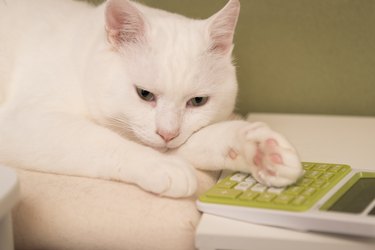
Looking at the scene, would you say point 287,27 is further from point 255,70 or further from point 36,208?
point 36,208

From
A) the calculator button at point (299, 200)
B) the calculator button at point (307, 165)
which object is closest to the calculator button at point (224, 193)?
the calculator button at point (299, 200)

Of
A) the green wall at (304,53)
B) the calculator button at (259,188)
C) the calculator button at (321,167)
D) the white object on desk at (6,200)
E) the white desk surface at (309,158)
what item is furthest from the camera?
the green wall at (304,53)

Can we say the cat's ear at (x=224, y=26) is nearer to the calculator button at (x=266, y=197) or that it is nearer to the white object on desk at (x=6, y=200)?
the calculator button at (x=266, y=197)

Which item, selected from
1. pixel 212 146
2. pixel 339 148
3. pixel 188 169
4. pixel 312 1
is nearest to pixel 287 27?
pixel 312 1

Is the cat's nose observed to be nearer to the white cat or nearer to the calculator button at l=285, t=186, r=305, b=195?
the white cat

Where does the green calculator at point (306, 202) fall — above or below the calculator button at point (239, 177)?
above

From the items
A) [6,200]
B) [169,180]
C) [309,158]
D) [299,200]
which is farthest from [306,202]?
[6,200]

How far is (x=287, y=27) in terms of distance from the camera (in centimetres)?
153

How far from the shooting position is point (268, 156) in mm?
864

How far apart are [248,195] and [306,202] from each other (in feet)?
0.34

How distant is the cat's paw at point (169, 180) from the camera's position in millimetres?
900

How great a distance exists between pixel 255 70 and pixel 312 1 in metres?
0.29

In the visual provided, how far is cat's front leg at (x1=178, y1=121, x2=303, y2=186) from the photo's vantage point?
85cm

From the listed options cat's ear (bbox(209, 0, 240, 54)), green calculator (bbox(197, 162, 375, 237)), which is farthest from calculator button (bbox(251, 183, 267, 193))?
cat's ear (bbox(209, 0, 240, 54))
